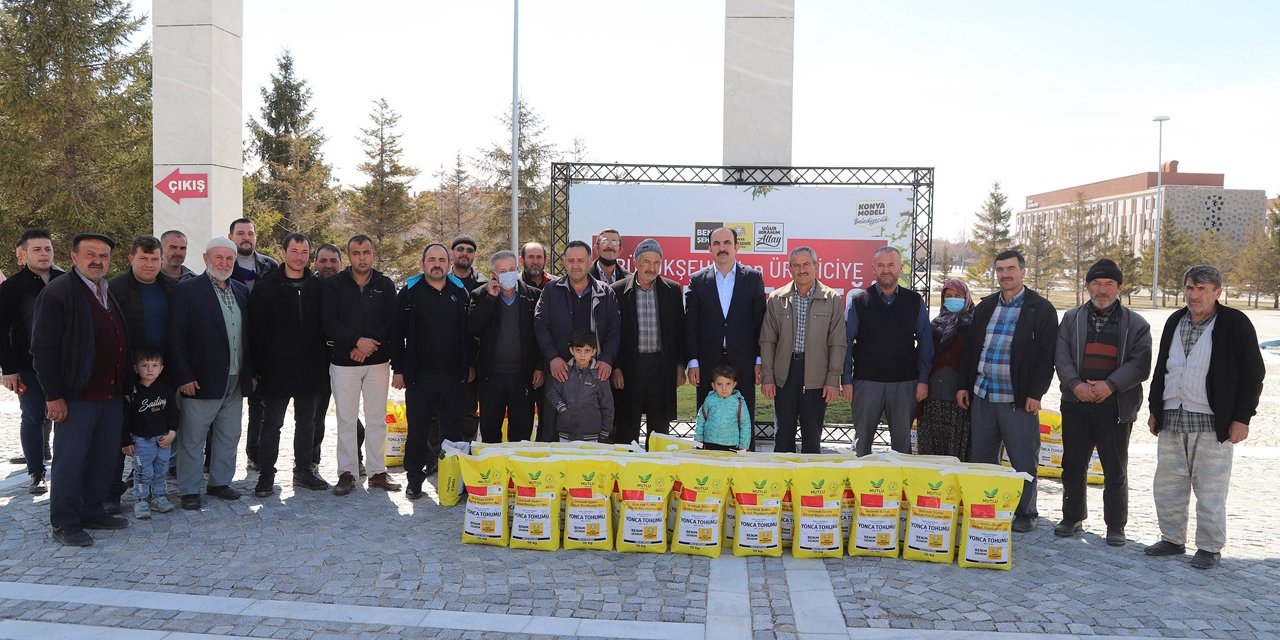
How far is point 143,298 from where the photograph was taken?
550cm

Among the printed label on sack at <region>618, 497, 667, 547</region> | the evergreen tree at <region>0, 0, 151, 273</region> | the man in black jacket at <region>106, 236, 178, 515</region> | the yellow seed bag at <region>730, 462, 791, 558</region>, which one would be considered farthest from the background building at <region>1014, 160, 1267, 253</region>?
the man in black jacket at <region>106, 236, 178, 515</region>

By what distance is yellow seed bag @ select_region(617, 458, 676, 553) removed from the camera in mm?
4680

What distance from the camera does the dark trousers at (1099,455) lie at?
5125 millimetres

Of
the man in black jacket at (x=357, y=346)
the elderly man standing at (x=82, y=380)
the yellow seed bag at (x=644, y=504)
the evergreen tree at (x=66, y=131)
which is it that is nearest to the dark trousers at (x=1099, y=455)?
the yellow seed bag at (x=644, y=504)

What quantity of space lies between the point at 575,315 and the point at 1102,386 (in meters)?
3.66

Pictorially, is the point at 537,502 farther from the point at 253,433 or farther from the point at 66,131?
the point at 66,131

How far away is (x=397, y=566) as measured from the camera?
4527mm

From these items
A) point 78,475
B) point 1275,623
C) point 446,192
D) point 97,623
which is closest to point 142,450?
point 78,475

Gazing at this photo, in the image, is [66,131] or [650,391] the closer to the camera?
[650,391]

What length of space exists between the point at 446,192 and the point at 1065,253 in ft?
126

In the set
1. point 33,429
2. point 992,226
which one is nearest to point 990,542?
point 33,429

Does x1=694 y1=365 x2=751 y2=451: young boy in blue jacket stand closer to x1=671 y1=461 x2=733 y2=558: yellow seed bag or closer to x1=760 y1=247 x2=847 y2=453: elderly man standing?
x1=760 y1=247 x2=847 y2=453: elderly man standing

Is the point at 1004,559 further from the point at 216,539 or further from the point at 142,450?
the point at 142,450

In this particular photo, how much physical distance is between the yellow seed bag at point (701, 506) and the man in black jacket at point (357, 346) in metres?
2.67
